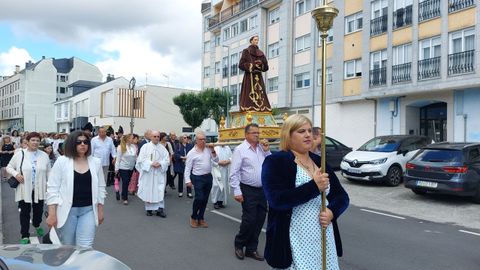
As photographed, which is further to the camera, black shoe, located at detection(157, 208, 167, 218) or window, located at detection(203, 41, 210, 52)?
window, located at detection(203, 41, 210, 52)

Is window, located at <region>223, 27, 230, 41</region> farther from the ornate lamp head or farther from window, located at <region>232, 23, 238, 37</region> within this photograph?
the ornate lamp head

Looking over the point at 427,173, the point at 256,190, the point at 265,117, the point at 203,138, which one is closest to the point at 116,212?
the point at 203,138

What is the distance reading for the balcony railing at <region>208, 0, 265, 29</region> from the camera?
38000mm

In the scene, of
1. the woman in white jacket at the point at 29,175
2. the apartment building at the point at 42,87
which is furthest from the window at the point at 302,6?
the apartment building at the point at 42,87

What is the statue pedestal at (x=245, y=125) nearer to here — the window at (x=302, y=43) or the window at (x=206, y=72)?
the window at (x=302, y=43)

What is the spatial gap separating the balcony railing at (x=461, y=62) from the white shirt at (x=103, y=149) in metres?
15.5

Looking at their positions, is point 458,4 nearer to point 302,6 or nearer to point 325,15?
point 302,6

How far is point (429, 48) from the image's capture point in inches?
839

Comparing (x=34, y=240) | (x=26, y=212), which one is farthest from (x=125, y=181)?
(x=26, y=212)

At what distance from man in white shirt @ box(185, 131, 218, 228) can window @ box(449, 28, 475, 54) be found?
15.8 meters

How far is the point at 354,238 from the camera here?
7.57m

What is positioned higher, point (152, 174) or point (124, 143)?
point (124, 143)

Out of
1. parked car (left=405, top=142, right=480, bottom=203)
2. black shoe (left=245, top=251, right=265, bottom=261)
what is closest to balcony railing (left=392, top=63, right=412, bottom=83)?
parked car (left=405, top=142, right=480, bottom=203)

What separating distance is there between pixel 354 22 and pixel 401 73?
17.2ft
